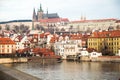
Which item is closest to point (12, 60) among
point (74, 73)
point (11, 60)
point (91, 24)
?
point (11, 60)

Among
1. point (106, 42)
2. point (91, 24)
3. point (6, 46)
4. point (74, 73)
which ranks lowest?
point (74, 73)

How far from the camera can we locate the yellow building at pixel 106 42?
52844 mm

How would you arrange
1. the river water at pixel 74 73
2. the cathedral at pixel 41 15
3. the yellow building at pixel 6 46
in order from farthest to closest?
the cathedral at pixel 41 15, the yellow building at pixel 6 46, the river water at pixel 74 73

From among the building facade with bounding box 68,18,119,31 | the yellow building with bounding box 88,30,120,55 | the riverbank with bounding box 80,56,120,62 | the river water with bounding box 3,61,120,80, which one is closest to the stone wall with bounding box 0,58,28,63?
the riverbank with bounding box 80,56,120,62

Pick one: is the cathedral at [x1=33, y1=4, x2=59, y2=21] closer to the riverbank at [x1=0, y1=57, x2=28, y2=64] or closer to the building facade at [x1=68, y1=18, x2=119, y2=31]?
the building facade at [x1=68, y1=18, x2=119, y2=31]

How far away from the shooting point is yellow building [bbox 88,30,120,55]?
52844 millimetres

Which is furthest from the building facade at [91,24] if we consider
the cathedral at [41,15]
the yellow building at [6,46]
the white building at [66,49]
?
the yellow building at [6,46]

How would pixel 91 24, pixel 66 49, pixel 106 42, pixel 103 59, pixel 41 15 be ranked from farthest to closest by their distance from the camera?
pixel 41 15
pixel 91 24
pixel 106 42
pixel 66 49
pixel 103 59

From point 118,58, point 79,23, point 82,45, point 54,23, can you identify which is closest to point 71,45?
point 82,45

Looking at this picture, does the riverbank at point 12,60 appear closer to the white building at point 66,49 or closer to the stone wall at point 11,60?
the stone wall at point 11,60

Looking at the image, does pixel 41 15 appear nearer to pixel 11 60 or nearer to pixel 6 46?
pixel 6 46

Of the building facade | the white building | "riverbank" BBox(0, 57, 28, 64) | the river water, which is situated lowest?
the river water

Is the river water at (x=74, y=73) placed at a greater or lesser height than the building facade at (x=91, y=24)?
lesser

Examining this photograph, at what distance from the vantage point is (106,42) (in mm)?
54531
